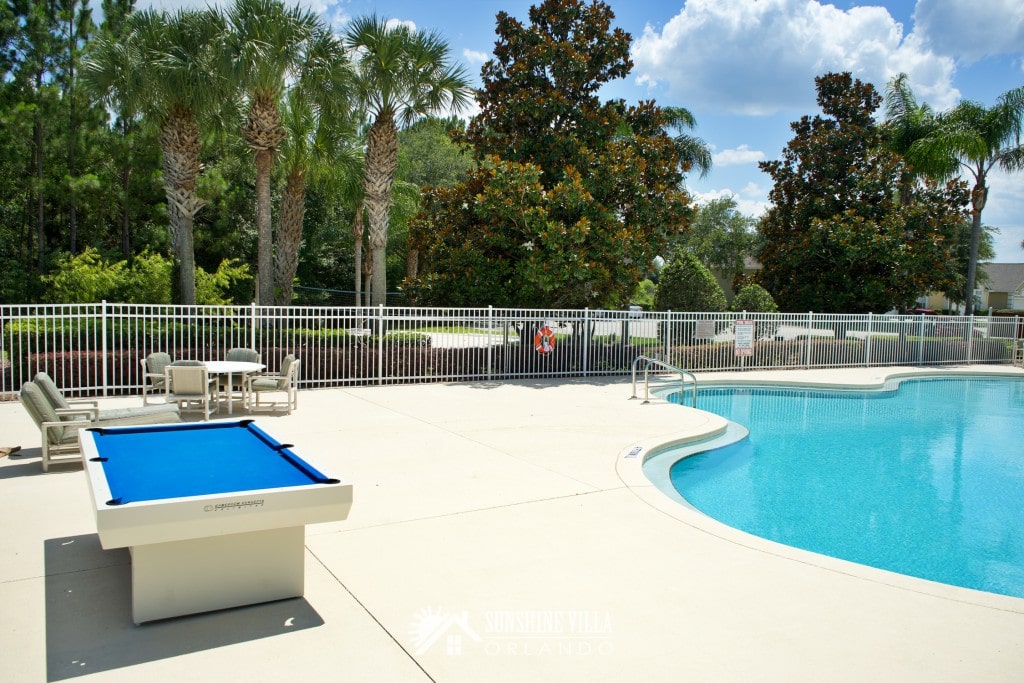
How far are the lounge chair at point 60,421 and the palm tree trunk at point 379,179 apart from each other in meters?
9.63

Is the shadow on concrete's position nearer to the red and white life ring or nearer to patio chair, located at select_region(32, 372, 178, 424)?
patio chair, located at select_region(32, 372, 178, 424)

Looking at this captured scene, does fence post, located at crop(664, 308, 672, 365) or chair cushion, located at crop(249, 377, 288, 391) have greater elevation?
fence post, located at crop(664, 308, 672, 365)

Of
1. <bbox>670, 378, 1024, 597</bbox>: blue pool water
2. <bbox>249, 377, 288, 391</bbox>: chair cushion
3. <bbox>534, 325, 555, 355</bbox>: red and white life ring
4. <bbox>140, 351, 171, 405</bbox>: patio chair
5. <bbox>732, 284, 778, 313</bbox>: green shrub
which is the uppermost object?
<bbox>732, 284, 778, 313</bbox>: green shrub

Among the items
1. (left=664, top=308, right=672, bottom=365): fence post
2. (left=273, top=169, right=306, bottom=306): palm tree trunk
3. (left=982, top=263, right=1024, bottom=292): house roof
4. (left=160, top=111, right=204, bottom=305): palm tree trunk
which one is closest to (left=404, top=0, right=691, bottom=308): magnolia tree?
(left=664, top=308, right=672, bottom=365): fence post

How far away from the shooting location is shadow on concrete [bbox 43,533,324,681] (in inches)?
143

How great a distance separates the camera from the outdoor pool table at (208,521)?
375cm

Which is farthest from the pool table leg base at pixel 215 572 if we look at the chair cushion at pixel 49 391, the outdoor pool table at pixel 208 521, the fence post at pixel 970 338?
the fence post at pixel 970 338

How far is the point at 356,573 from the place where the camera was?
4.83 m

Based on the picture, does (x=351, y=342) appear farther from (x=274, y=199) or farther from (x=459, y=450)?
(x=274, y=199)

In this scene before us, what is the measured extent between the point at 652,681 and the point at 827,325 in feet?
68.1

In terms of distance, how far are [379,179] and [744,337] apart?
424 inches

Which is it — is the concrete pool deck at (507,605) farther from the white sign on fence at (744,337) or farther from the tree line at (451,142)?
the white sign on fence at (744,337)

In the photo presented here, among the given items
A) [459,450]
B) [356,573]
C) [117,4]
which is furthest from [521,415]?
[117,4]

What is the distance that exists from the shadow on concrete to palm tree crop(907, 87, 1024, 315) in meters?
28.3
